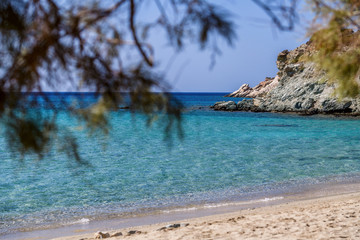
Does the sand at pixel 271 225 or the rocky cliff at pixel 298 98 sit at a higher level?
the rocky cliff at pixel 298 98

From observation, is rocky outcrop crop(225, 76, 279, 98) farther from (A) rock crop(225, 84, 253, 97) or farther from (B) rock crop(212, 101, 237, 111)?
(B) rock crop(212, 101, 237, 111)

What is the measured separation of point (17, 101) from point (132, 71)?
0.84 m

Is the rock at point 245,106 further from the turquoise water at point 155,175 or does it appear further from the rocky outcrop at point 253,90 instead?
the rocky outcrop at point 253,90

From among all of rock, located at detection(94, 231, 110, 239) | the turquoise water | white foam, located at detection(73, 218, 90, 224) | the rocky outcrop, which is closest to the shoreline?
white foam, located at detection(73, 218, 90, 224)

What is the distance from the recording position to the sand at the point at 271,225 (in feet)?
22.4

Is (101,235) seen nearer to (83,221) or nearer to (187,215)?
(83,221)

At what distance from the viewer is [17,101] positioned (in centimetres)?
276

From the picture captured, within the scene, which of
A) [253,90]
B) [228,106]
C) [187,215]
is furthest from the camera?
[253,90]

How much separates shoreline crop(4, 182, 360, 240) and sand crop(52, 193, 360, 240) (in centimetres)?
10

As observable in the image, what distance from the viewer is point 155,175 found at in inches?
554

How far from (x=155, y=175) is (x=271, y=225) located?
7.05m

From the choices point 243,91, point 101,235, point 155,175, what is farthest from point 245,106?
point 243,91

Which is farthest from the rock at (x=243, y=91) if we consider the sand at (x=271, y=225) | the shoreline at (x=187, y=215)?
the sand at (x=271, y=225)

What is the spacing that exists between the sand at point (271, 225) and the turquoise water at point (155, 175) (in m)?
1.75
